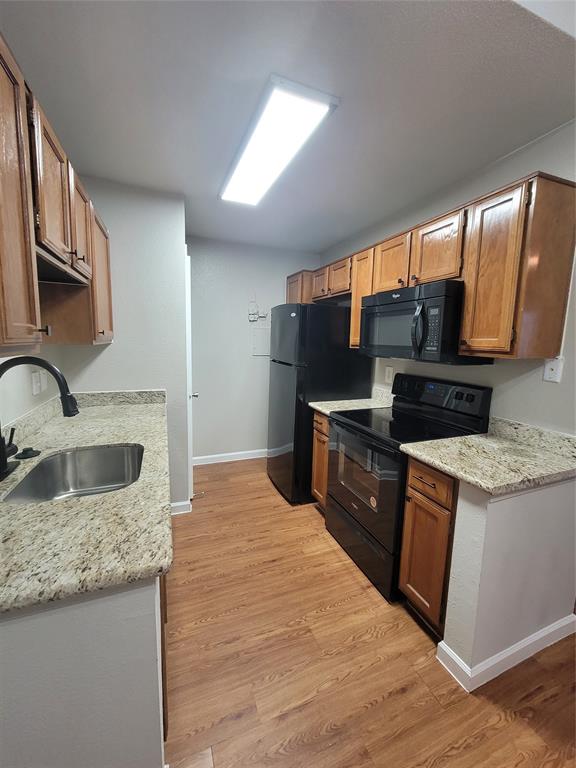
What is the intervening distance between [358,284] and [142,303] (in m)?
1.70

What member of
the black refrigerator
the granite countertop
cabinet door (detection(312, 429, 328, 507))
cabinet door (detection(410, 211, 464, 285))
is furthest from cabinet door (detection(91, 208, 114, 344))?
cabinet door (detection(410, 211, 464, 285))

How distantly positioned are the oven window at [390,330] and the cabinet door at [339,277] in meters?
0.57

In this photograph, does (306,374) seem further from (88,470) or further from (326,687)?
(326,687)

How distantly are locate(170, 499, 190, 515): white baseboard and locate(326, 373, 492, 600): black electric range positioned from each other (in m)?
1.17

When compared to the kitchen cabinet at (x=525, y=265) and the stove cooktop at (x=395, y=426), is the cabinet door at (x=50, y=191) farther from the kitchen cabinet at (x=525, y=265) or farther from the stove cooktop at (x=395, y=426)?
the kitchen cabinet at (x=525, y=265)

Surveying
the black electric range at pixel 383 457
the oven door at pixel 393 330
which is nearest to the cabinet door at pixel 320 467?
the black electric range at pixel 383 457

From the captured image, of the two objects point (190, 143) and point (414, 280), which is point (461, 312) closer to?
point (414, 280)

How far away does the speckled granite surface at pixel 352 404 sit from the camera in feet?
8.07

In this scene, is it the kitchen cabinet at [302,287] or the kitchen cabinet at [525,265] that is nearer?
the kitchen cabinet at [525,265]

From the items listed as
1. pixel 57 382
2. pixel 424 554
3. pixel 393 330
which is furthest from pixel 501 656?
pixel 57 382

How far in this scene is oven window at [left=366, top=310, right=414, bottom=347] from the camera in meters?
1.93

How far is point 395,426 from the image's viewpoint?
1.96 meters

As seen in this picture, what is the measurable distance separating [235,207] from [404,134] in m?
1.38

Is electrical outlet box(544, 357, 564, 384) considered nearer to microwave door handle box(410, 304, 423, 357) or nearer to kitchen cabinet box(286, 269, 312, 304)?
microwave door handle box(410, 304, 423, 357)
